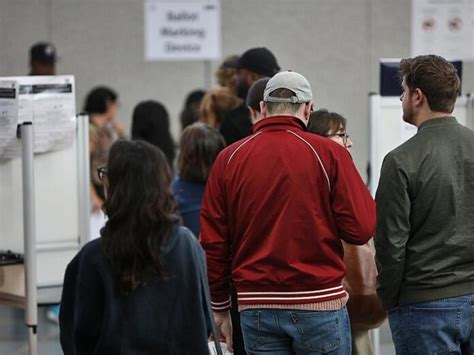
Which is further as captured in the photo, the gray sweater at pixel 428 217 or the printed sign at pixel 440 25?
the printed sign at pixel 440 25

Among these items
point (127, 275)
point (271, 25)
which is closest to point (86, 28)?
point (271, 25)

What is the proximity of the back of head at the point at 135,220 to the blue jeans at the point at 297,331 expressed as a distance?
661 mm

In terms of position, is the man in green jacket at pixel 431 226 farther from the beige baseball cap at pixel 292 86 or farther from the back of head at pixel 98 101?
the back of head at pixel 98 101

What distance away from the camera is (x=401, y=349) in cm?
366

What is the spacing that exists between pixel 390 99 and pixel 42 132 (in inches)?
73.4

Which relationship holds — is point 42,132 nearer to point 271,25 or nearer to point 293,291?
point 293,291

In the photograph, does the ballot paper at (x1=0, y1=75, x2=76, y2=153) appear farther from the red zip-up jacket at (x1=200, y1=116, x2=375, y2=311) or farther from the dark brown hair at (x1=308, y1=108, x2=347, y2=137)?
the red zip-up jacket at (x1=200, y1=116, x2=375, y2=311)

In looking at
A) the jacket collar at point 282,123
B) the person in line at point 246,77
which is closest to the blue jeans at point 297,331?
the jacket collar at point 282,123

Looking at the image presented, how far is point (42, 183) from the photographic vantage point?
5.25 meters

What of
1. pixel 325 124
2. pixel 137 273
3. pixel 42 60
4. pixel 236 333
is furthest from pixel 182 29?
pixel 137 273

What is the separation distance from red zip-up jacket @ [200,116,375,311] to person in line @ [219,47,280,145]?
1.93 meters

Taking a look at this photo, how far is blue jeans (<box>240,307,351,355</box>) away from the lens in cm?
348

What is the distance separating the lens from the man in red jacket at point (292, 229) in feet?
11.4

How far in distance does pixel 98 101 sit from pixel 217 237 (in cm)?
558
